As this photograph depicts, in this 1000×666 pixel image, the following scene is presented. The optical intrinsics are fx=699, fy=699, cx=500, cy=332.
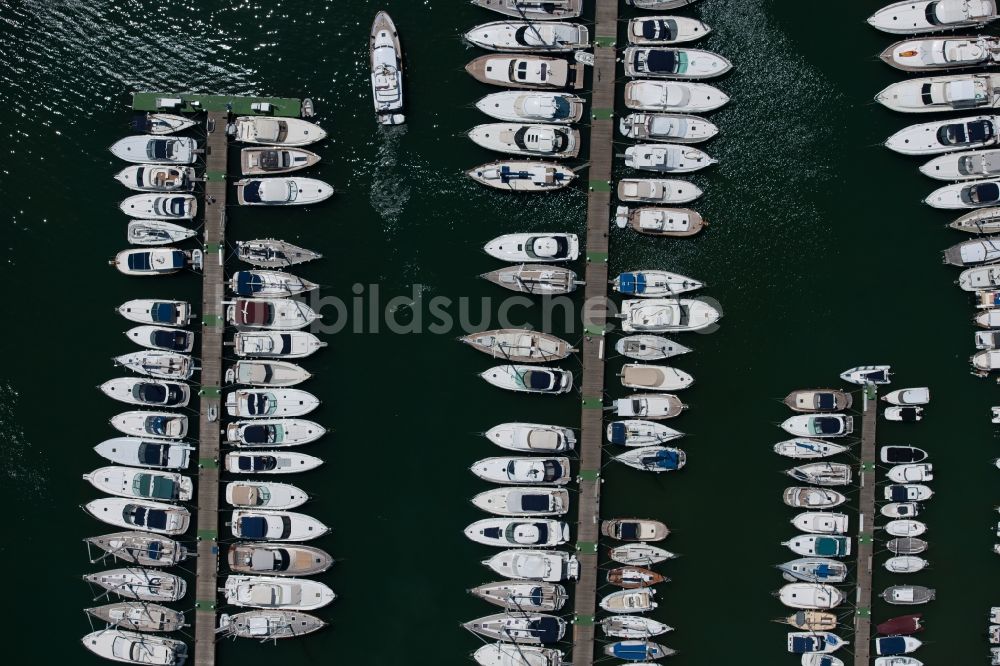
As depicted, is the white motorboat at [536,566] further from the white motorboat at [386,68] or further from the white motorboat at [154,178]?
the white motorboat at [154,178]

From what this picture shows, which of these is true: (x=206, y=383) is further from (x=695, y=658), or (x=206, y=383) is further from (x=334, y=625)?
(x=695, y=658)

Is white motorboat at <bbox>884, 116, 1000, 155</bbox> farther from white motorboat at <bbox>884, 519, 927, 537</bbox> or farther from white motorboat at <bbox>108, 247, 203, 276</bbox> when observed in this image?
white motorboat at <bbox>108, 247, 203, 276</bbox>

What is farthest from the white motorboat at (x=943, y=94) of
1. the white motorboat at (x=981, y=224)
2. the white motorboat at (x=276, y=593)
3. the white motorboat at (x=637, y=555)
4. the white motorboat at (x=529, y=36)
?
the white motorboat at (x=276, y=593)

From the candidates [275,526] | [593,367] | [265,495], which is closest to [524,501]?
[593,367]

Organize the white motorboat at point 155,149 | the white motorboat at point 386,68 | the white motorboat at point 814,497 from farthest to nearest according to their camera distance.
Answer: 1. the white motorboat at point 814,497
2. the white motorboat at point 155,149
3. the white motorboat at point 386,68

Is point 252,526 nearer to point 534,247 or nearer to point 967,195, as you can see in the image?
point 534,247

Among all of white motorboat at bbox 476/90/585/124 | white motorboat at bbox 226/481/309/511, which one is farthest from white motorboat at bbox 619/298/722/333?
white motorboat at bbox 226/481/309/511

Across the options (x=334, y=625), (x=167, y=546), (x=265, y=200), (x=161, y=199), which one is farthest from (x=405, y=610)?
(x=161, y=199)
